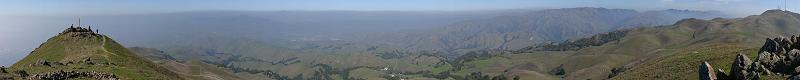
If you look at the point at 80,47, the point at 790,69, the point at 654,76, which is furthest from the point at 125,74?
the point at 654,76

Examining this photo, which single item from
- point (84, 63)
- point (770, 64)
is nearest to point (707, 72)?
point (770, 64)

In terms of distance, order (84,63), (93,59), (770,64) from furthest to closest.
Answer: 1. (93,59)
2. (84,63)
3. (770,64)

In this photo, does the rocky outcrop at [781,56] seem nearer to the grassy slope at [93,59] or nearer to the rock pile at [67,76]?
the rock pile at [67,76]

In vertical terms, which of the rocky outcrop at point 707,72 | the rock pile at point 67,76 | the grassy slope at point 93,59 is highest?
the rocky outcrop at point 707,72

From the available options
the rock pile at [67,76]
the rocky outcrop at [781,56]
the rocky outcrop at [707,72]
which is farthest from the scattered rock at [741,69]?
the rock pile at [67,76]

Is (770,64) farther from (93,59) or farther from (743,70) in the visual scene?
(93,59)

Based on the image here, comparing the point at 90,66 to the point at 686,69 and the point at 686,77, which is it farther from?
the point at 686,69

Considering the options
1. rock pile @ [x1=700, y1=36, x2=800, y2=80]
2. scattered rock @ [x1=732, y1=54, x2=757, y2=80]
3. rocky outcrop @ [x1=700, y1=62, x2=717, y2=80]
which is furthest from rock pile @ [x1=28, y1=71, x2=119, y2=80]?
scattered rock @ [x1=732, y1=54, x2=757, y2=80]
